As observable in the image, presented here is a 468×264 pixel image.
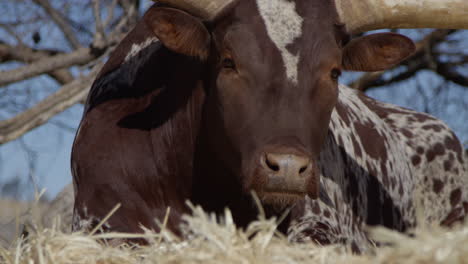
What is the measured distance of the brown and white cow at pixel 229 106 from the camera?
3.57m

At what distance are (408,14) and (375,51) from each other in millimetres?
317

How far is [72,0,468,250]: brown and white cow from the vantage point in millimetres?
3574

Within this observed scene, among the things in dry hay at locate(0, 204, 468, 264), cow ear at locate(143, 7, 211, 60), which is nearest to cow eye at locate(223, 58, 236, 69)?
cow ear at locate(143, 7, 211, 60)

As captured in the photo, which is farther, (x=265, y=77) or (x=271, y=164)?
(x=265, y=77)

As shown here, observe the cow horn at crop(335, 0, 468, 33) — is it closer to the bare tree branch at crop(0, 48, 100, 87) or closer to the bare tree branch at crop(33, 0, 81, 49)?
the bare tree branch at crop(0, 48, 100, 87)

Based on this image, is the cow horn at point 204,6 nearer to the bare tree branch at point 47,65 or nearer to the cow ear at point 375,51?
the cow ear at point 375,51

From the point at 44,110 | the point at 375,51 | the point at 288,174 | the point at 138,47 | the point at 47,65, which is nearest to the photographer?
the point at 288,174

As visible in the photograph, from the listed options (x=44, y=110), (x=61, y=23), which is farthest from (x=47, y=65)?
(x=61, y=23)

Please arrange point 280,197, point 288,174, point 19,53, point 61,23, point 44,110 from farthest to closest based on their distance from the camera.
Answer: point 19,53
point 61,23
point 44,110
point 280,197
point 288,174

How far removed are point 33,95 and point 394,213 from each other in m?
4.49

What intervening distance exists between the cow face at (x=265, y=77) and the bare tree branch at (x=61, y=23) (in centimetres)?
525

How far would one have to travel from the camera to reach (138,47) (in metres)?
4.52

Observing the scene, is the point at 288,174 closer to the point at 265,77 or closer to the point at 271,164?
the point at 271,164

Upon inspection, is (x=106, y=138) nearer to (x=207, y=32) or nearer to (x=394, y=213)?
(x=207, y=32)
